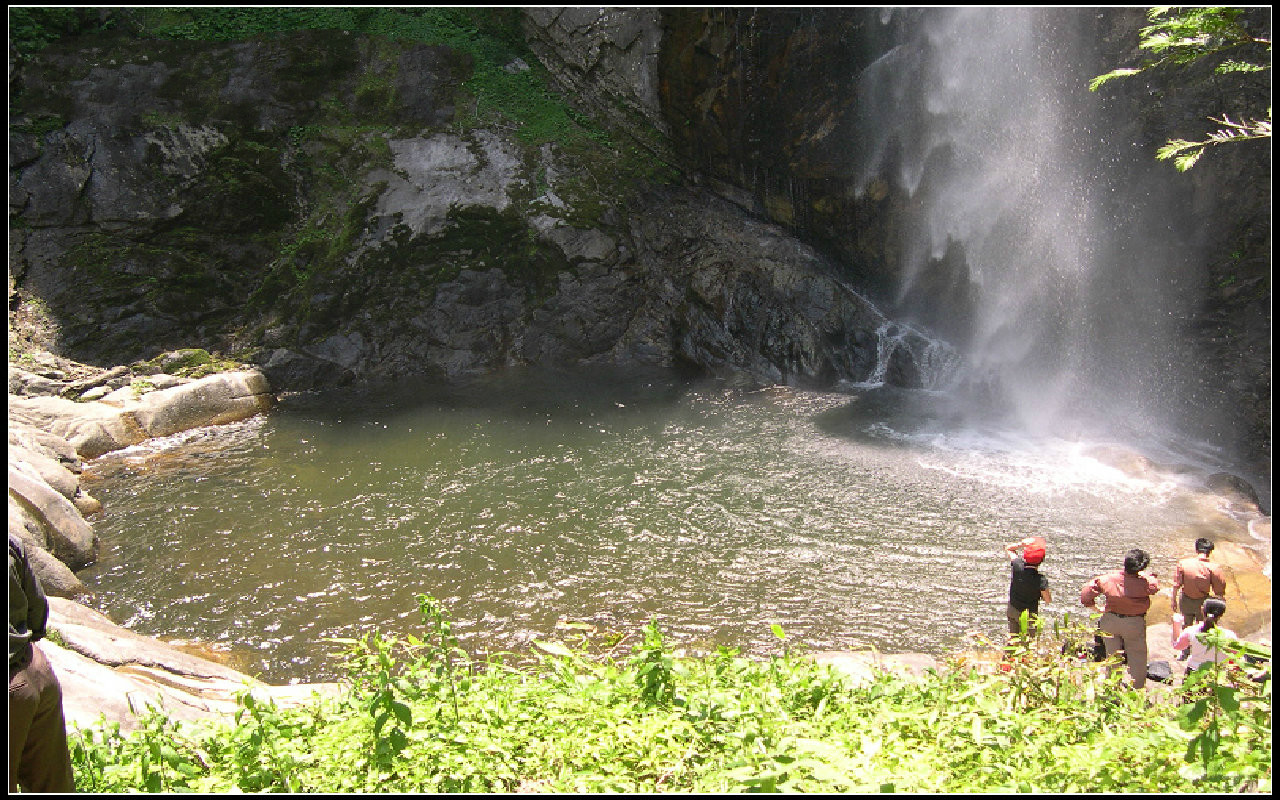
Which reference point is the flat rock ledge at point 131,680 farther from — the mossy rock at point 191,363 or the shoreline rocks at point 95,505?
the mossy rock at point 191,363

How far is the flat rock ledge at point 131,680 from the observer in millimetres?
5301

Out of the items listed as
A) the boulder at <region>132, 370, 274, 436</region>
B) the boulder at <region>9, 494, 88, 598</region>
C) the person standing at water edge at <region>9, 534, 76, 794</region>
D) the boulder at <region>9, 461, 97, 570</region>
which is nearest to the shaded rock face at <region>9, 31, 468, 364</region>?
the boulder at <region>132, 370, 274, 436</region>

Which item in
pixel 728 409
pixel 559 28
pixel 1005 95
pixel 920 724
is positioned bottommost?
pixel 920 724

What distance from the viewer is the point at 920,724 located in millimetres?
4094

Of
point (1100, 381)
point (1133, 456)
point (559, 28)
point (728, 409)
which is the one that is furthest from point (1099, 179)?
point (559, 28)

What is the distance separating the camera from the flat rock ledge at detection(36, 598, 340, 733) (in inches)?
209

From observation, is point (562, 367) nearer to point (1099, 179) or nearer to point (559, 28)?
point (559, 28)

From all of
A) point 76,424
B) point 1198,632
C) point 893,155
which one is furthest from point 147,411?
point 893,155

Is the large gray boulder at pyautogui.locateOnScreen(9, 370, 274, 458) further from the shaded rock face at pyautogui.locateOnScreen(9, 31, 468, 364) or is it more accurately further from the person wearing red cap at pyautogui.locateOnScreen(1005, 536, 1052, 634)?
the person wearing red cap at pyautogui.locateOnScreen(1005, 536, 1052, 634)

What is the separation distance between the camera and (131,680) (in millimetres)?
6090

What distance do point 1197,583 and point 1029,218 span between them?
12.0 metres

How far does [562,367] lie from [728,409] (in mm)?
4883

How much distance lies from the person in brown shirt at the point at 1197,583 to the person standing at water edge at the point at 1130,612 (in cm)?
64

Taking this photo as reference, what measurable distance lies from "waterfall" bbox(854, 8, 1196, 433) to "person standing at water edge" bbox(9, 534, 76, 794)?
14592 millimetres
